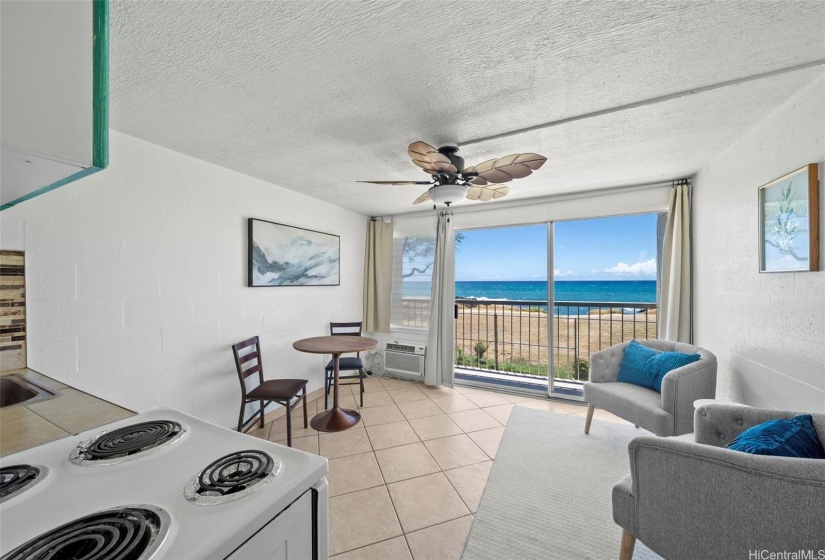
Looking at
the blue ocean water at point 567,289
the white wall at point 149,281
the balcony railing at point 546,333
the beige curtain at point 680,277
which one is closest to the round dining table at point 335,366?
the white wall at point 149,281

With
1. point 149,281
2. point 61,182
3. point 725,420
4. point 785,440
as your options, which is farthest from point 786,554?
point 149,281

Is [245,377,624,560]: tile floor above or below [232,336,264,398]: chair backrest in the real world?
below

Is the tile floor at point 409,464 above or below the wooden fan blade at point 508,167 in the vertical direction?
below

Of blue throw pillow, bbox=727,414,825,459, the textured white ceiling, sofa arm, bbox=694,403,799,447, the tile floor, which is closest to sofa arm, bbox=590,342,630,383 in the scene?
the tile floor

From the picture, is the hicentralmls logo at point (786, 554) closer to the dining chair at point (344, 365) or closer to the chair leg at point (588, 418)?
the chair leg at point (588, 418)

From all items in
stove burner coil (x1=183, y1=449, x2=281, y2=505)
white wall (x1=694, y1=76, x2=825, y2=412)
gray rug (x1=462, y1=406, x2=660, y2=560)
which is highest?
white wall (x1=694, y1=76, x2=825, y2=412)

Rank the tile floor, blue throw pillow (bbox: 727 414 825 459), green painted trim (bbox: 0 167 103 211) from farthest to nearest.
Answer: the tile floor, blue throw pillow (bbox: 727 414 825 459), green painted trim (bbox: 0 167 103 211)

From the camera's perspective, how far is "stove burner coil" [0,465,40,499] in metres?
0.64

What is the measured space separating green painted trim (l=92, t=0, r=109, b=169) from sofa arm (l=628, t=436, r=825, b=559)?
5.64 ft

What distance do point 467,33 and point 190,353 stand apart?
8.72ft

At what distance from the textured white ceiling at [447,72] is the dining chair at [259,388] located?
1.60 meters

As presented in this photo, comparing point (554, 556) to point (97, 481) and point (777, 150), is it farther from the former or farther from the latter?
point (777, 150)

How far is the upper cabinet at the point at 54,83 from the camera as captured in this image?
36cm

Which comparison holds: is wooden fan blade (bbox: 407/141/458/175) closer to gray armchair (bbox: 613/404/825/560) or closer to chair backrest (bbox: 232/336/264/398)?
gray armchair (bbox: 613/404/825/560)
